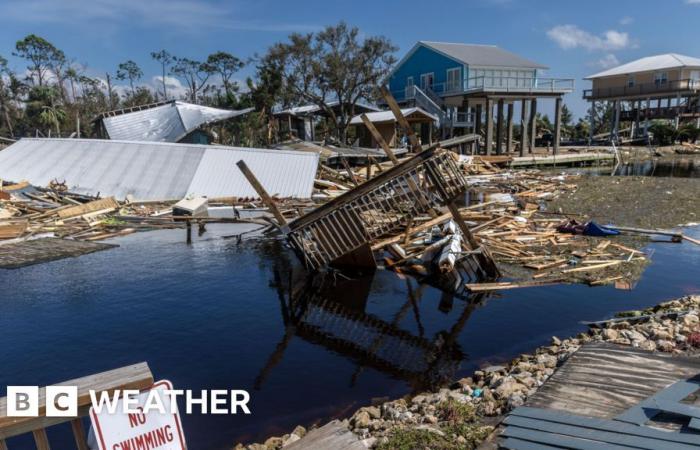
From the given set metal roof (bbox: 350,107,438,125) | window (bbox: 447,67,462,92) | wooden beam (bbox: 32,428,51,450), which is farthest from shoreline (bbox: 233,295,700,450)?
window (bbox: 447,67,462,92)

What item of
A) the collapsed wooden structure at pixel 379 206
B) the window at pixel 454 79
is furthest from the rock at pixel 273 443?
the window at pixel 454 79

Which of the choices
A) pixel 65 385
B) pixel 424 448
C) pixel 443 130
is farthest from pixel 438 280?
pixel 443 130

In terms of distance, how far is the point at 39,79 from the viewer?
71.2m

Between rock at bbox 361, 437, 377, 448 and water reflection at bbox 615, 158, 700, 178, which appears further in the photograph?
water reflection at bbox 615, 158, 700, 178

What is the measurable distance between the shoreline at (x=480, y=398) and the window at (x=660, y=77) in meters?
66.7

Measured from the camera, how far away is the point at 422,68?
58.4 m

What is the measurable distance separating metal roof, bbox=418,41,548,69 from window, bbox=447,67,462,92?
1.34 m

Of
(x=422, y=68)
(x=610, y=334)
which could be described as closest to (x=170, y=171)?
(x=610, y=334)

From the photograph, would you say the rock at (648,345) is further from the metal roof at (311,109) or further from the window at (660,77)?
the window at (660,77)

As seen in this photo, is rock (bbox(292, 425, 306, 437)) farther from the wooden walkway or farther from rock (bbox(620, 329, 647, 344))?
rock (bbox(620, 329, 647, 344))

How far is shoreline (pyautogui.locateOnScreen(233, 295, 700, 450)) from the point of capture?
20.8 ft

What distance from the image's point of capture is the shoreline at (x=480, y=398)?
6.34 metres

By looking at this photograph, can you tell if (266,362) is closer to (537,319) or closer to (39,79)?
(537,319)

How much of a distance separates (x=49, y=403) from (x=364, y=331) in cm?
956
